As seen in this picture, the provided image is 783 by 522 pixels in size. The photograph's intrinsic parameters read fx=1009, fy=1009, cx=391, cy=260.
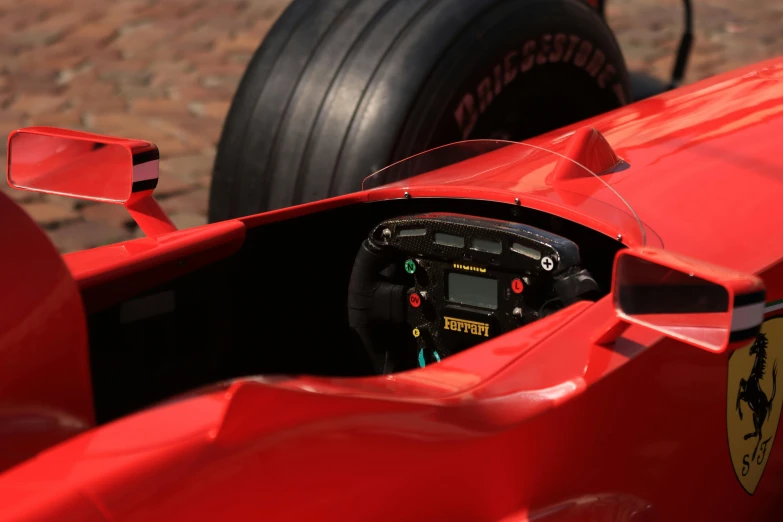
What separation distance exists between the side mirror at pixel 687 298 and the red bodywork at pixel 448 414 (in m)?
0.18

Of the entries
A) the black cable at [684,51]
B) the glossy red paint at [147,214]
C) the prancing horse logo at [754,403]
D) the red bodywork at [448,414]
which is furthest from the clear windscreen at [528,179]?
the black cable at [684,51]

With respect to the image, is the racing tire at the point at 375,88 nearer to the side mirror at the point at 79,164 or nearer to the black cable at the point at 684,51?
the side mirror at the point at 79,164

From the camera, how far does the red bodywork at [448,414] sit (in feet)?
3.62

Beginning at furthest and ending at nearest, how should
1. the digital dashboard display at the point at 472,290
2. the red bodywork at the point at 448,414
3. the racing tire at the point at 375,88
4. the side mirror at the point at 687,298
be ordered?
1. the racing tire at the point at 375,88
2. the digital dashboard display at the point at 472,290
3. the side mirror at the point at 687,298
4. the red bodywork at the point at 448,414

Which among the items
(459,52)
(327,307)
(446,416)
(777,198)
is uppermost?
(459,52)

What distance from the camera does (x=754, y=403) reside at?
179cm

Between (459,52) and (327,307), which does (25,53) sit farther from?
(327,307)

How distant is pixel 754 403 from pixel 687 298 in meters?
0.56

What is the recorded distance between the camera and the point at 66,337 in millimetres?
1265

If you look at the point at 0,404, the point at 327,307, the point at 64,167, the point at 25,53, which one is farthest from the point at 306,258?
the point at 25,53

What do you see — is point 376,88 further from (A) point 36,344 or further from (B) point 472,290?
(A) point 36,344

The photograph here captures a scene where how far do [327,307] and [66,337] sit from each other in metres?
1.00

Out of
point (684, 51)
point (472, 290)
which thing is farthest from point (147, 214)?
point (684, 51)

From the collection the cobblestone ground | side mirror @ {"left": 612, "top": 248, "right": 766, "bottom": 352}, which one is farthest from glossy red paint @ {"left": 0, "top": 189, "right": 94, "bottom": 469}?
the cobblestone ground
